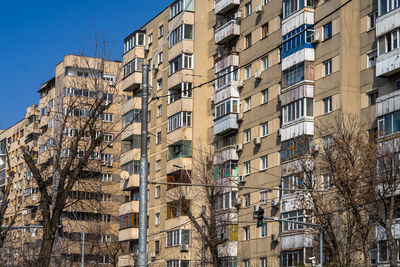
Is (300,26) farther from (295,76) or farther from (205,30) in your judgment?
(205,30)

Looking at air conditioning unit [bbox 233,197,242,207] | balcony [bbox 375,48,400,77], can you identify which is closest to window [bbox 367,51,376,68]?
balcony [bbox 375,48,400,77]

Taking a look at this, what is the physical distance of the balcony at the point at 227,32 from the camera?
57.6 m

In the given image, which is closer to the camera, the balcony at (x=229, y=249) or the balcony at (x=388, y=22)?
the balcony at (x=388, y=22)

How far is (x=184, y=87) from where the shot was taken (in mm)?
63000

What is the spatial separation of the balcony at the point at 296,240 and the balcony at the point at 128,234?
20.3 metres

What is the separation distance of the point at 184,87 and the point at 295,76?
1489 cm

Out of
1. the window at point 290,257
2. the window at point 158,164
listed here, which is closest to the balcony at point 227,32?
the window at point 158,164

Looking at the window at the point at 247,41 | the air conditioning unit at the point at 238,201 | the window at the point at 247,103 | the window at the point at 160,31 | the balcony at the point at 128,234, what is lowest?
the balcony at the point at 128,234

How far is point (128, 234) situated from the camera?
69250 millimetres

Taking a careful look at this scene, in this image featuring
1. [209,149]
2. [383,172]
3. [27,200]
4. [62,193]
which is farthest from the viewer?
[27,200]

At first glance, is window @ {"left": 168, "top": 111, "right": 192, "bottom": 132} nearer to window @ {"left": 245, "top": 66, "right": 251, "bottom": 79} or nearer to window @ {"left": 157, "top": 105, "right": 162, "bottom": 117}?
window @ {"left": 157, "top": 105, "right": 162, "bottom": 117}

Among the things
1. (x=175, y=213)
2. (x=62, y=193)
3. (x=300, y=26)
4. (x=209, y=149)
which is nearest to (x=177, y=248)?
(x=175, y=213)

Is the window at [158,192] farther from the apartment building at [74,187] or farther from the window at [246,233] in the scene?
the window at [246,233]

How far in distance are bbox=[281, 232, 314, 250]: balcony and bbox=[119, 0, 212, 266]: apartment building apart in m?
10.4
